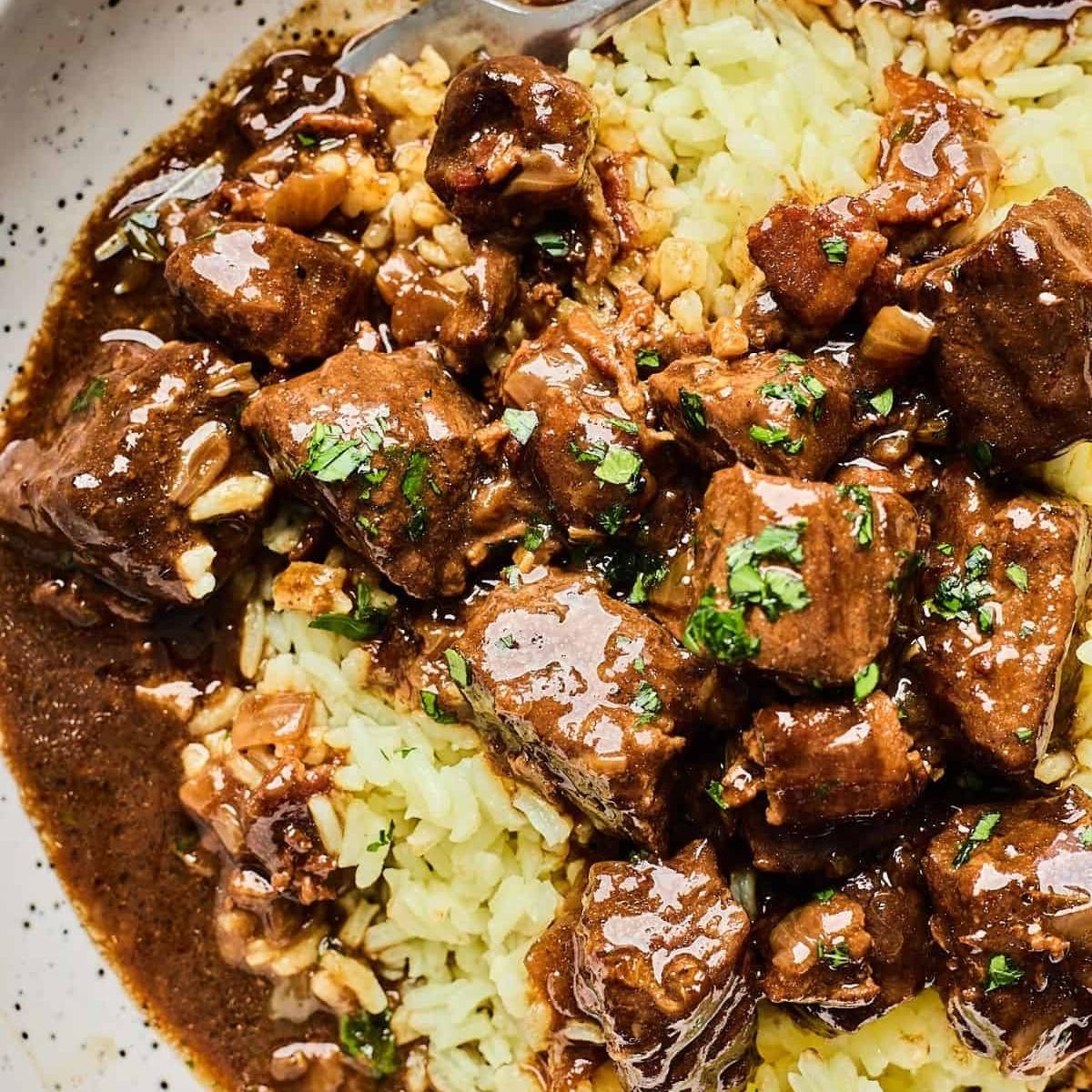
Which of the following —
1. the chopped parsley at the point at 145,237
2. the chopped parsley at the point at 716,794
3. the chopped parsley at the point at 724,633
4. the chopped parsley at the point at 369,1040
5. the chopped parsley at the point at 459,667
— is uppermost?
the chopped parsley at the point at 145,237

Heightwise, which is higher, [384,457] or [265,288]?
[265,288]

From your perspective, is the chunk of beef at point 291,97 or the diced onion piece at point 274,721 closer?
the diced onion piece at point 274,721

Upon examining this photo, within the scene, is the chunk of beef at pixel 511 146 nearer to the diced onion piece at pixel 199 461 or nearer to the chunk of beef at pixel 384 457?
the chunk of beef at pixel 384 457

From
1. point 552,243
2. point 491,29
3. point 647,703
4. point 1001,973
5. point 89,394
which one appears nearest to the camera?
point 1001,973

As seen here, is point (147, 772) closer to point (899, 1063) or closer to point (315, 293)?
point (315, 293)

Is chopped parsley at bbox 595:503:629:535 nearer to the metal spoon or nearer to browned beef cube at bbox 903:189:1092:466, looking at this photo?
browned beef cube at bbox 903:189:1092:466

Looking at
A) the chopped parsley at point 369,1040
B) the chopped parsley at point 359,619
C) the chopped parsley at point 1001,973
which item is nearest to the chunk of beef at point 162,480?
the chopped parsley at point 359,619

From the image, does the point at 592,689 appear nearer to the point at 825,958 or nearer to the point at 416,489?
the point at 416,489

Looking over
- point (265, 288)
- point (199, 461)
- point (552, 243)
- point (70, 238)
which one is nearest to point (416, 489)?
point (199, 461)
